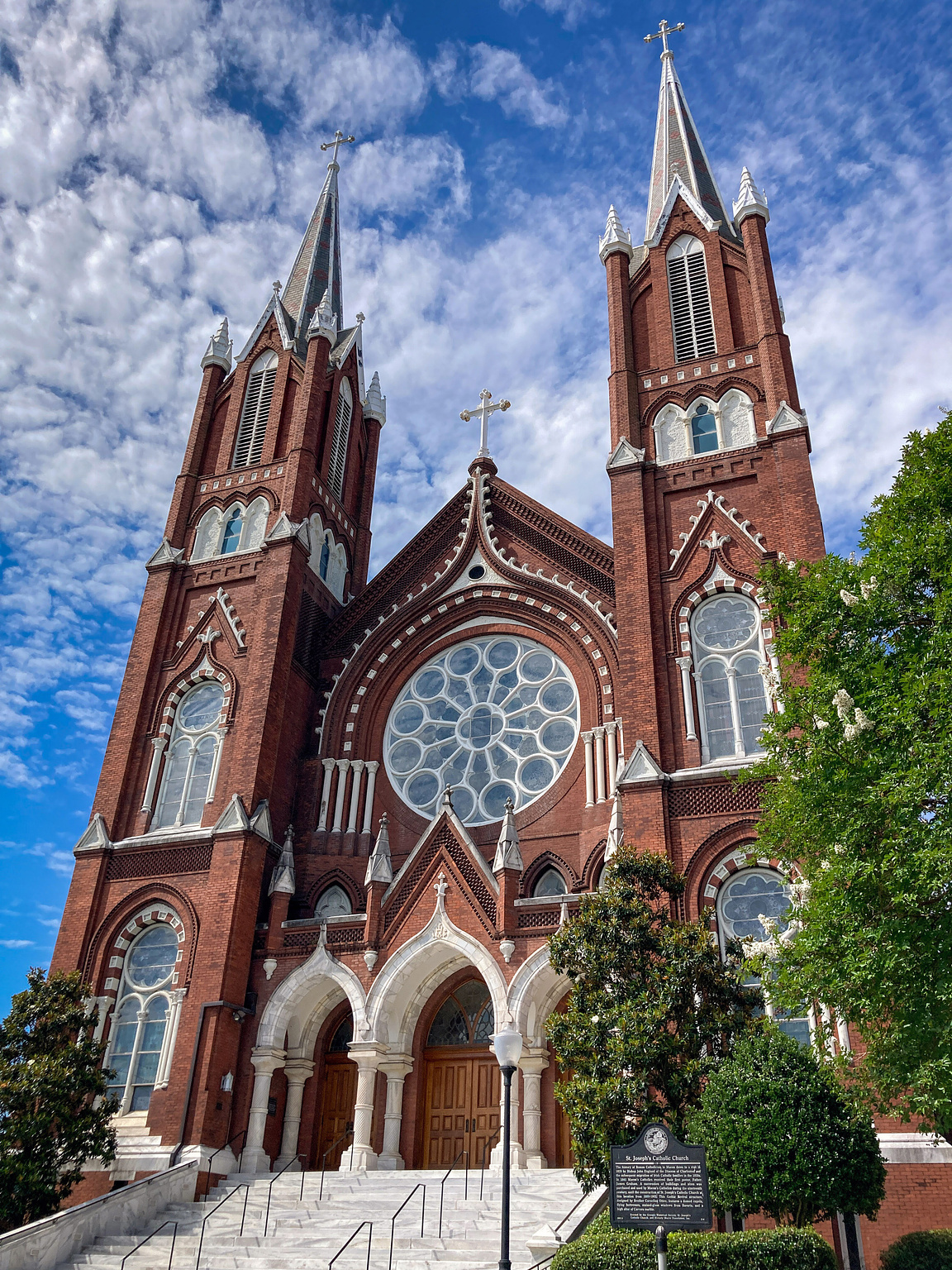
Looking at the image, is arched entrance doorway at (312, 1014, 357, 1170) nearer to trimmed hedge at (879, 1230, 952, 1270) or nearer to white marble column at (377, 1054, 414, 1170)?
white marble column at (377, 1054, 414, 1170)

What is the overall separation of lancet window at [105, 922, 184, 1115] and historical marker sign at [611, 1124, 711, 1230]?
13232mm

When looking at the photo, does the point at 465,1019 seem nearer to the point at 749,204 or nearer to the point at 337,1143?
the point at 337,1143

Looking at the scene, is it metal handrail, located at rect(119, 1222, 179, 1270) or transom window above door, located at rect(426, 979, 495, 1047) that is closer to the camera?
metal handrail, located at rect(119, 1222, 179, 1270)

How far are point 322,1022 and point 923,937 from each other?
13943 millimetres

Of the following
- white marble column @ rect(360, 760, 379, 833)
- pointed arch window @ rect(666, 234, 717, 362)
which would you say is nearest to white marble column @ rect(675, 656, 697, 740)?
white marble column @ rect(360, 760, 379, 833)

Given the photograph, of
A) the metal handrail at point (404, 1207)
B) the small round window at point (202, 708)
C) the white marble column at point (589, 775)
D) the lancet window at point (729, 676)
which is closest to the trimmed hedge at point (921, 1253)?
the metal handrail at point (404, 1207)

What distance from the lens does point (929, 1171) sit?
16391mm

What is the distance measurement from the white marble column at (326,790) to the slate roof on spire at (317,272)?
13495 mm

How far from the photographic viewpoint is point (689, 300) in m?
29.4

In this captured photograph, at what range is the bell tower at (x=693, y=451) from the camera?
74.7 feet

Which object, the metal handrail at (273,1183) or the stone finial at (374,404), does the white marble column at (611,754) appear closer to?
the metal handrail at (273,1183)

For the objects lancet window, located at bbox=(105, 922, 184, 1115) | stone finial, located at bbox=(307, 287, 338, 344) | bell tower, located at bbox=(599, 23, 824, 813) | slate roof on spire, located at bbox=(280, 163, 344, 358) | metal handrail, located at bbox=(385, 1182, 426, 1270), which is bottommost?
metal handrail, located at bbox=(385, 1182, 426, 1270)

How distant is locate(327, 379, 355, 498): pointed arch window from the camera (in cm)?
3328

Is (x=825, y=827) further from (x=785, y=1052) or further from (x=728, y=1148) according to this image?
(x=728, y=1148)
